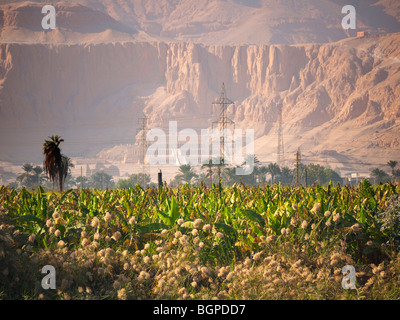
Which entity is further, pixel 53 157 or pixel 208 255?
pixel 53 157

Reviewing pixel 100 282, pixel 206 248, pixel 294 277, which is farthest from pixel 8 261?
pixel 294 277

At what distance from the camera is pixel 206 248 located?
35.3ft

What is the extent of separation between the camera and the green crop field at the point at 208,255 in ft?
29.7

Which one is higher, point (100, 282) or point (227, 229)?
point (227, 229)

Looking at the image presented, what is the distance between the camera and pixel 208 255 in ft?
35.0

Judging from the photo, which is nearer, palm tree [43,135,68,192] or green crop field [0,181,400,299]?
green crop field [0,181,400,299]

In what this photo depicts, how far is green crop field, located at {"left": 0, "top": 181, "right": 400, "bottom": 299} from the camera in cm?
906

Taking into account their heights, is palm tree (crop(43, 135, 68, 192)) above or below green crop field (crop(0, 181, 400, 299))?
above

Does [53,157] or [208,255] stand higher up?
[53,157]
